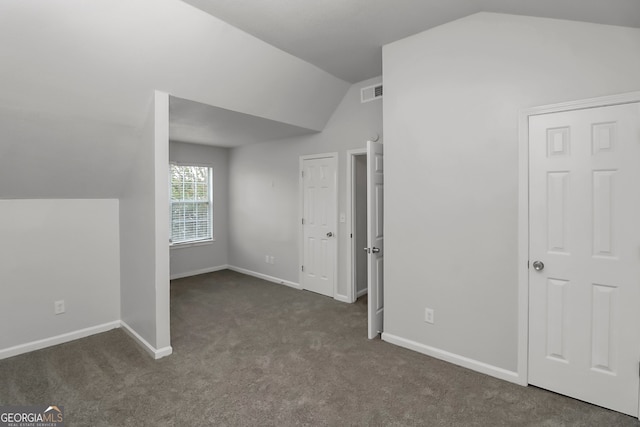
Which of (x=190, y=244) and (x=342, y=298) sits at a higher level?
(x=190, y=244)

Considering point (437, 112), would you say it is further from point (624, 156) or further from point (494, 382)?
point (494, 382)

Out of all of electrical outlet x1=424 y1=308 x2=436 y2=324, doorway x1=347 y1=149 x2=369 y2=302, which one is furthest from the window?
electrical outlet x1=424 y1=308 x2=436 y2=324

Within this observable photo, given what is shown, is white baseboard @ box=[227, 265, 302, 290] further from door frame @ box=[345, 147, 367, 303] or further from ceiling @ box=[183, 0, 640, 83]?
ceiling @ box=[183, 0, 640, 83]

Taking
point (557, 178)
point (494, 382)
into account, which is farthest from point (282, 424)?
point (557, 178)

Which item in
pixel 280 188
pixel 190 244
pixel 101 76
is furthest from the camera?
pixel 190 244

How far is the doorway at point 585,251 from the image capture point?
6.71 feet

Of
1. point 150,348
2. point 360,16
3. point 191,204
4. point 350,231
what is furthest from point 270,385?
point 191,204

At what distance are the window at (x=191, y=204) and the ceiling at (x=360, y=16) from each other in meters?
3.29

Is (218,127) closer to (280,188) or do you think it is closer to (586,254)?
(280,188)

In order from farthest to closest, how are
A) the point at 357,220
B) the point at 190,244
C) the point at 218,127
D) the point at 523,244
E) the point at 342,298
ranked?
the point at 190,244 < the point at 357,220 < the point at 342,298 < the point at 218,127 < the point at 523,244

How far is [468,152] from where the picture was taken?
8.61 feet

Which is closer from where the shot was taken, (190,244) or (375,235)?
(375,235)

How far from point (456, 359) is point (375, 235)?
1.29 meters

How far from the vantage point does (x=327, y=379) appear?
2504mm
